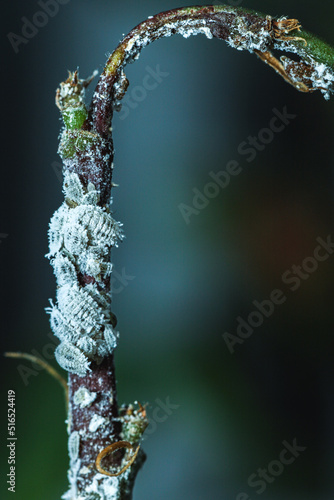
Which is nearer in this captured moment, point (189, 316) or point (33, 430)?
point (33, 430)

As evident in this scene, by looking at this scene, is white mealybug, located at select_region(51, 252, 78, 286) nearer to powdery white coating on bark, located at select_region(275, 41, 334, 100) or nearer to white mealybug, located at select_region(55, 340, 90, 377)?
white mealybug, located at select_region(55, 340, 90, 377)

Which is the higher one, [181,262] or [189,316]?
[181,262]

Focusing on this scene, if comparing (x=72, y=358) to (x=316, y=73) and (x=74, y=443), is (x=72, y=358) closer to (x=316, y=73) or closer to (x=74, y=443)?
(x=74, y=443)

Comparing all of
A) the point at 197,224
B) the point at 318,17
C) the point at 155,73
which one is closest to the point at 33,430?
the point at 197,224

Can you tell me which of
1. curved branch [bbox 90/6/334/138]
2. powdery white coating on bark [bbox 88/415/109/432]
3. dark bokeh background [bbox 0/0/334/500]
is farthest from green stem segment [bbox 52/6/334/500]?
dark bokeh background [bbox 0/0/334/500]

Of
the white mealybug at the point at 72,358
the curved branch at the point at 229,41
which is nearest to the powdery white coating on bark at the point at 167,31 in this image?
the curved branch at the point at 229,41

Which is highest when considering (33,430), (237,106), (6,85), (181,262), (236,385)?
(6,85)

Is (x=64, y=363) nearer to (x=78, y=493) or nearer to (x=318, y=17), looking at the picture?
(x=78, y=493)

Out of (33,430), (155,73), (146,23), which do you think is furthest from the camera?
(155,73)
